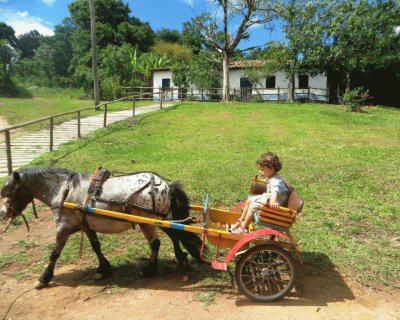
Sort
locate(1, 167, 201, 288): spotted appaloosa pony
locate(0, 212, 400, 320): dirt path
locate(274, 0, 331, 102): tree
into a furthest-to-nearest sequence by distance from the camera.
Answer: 1. locate(274, 0, 331, 102): tree
2. locate(1, 167, 201, 288): spotted appaloosa pony
3. locate(0, 212, 400, 320): dirt path

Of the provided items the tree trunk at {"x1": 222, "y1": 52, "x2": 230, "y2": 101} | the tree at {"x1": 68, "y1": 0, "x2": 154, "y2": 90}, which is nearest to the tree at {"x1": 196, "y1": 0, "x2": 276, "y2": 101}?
the tree trunk at {"x1": 222, "y1": 52, "x2": 230, "y2": 101}

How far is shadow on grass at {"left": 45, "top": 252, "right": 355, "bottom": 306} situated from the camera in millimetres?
4043

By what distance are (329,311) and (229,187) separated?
4.00 meters

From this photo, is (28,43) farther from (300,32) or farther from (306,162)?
(306,162)

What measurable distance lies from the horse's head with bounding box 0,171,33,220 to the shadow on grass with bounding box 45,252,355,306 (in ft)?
3.08

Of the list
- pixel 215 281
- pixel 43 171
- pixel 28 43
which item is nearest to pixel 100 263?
pixel 43 171

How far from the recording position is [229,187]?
7586 millimetres

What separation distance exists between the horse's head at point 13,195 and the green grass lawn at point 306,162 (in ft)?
10.5

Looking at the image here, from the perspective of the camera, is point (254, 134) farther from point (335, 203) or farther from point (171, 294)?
point (171, 294)

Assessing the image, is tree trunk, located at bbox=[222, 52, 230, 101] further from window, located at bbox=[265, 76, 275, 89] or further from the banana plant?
the banana plant

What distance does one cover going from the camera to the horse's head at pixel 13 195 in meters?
4.36

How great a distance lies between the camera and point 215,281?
173 inches

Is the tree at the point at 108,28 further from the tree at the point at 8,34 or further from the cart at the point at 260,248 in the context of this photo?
the tree at the point at 8,34

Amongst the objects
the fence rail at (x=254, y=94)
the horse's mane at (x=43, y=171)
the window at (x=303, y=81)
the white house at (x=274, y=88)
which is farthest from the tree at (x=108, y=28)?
the horse's mane at (x=43, y=171)
